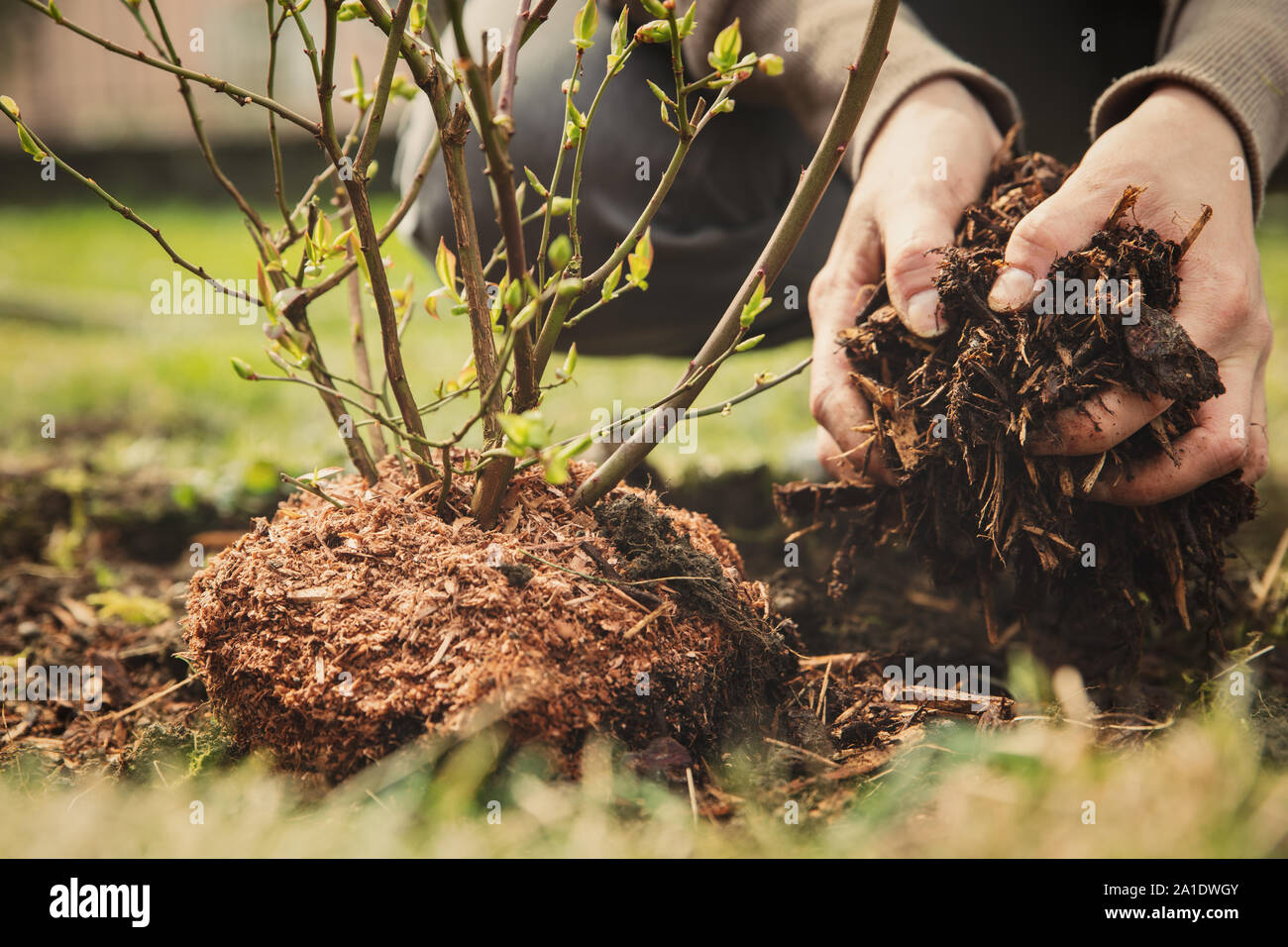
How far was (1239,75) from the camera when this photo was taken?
Answer: 1509 millimetres

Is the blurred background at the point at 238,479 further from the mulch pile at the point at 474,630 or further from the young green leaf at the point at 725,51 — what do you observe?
the young green leaf at the point at 725,51

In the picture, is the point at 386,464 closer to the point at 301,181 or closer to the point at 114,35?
the point at 301,181

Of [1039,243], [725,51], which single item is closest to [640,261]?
[725,51]

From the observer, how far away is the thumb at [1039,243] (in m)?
1.26

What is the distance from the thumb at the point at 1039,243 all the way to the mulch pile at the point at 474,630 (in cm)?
58

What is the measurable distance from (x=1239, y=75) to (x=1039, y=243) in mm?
630

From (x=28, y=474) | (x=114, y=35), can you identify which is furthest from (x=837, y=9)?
(x=114, y=35)

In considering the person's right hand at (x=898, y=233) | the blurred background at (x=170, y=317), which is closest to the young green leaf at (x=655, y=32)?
the person's right hand at (x=898, y=233)

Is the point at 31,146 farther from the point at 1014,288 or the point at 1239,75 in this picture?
the point at 1239,75

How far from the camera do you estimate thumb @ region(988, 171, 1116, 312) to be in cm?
126

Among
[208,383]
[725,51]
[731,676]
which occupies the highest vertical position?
[208,383]

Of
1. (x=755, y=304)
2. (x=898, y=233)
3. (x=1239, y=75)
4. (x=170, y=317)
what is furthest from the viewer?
(x=170, y=317)

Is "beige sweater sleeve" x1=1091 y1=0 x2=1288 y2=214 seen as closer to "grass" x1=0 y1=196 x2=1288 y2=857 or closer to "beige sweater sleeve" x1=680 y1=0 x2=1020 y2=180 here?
"beige sweater sleeve" x1=680 y1=0 x2=1020 y2=180

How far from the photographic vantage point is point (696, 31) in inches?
79.4
